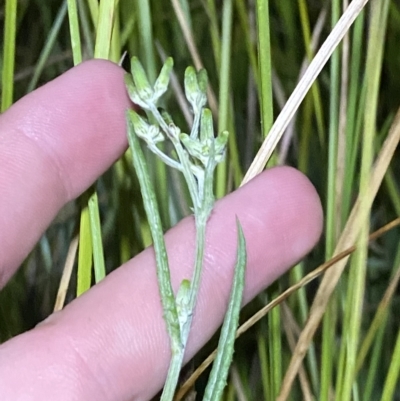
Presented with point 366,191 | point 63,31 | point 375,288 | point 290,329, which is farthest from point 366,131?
point 63,31

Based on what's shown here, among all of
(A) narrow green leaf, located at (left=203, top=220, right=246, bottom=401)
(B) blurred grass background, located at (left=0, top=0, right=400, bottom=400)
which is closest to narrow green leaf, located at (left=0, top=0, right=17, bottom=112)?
(B) blurred grass background, located at (left=0, top=0, right=400, bottom=400)

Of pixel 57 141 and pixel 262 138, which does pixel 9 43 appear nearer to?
pixel 57 141

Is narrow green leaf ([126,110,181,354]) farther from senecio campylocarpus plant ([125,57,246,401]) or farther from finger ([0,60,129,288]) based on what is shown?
finger ([0,60,129,288])

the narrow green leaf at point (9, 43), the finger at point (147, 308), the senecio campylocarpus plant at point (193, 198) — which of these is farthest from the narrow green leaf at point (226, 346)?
the narrow green leaf at point (9, 43)

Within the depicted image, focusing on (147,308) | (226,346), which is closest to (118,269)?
(147,308)

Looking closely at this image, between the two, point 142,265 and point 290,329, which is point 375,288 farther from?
point 142,265
